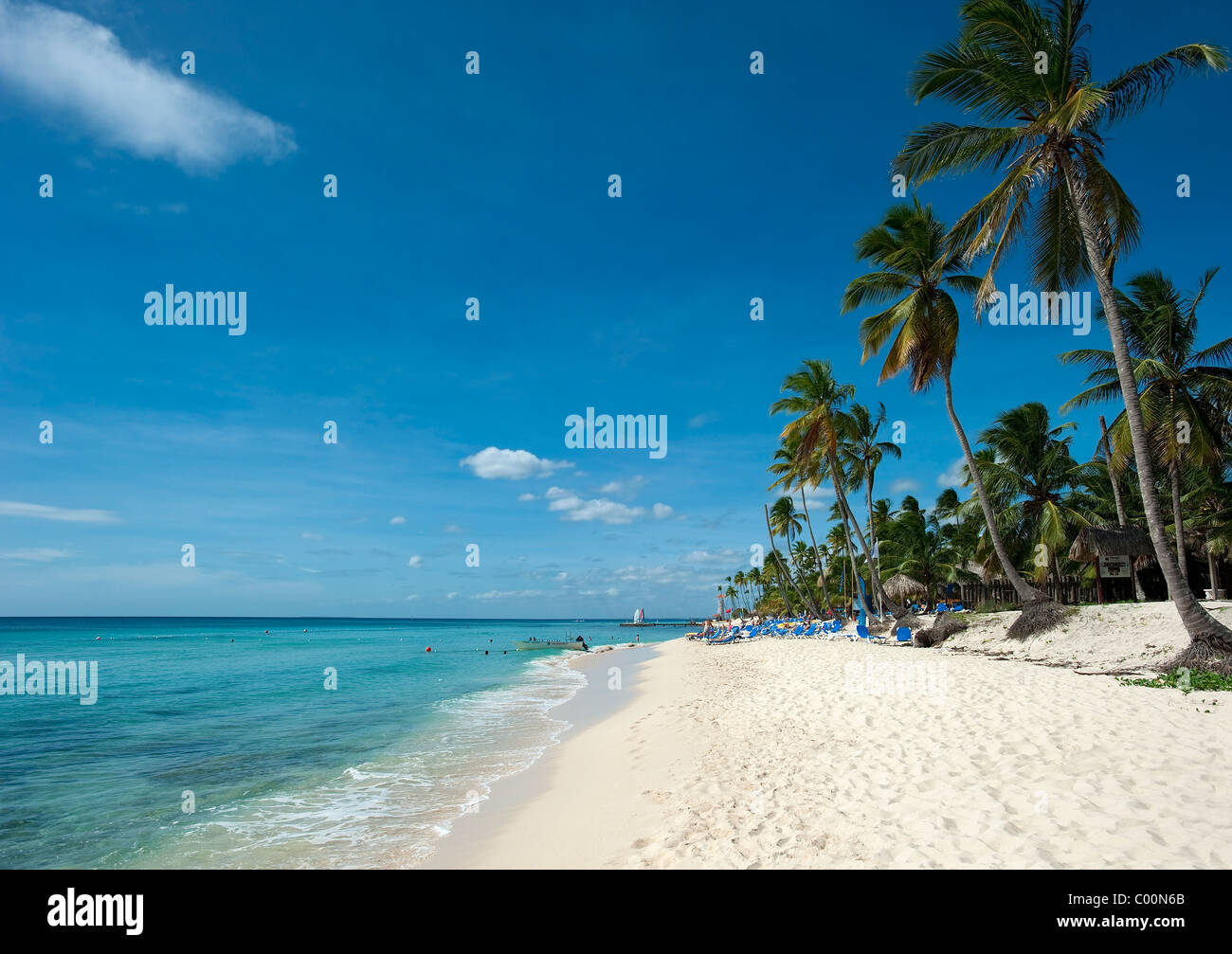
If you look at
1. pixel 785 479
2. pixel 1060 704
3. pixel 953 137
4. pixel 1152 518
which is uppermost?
pixel 953 137

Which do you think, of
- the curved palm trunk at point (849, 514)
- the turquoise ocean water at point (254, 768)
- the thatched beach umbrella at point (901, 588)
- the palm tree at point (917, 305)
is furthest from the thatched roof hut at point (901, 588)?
the turquoise ocean water at point (254, 768)

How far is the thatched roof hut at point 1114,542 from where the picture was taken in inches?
819

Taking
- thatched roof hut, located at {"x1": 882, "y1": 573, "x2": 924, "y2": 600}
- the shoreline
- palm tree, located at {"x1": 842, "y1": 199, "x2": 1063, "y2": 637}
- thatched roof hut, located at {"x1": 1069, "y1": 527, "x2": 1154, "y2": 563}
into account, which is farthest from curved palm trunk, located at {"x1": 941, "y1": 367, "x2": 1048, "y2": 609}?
thatched roof hut, located at {"x1": 882, "y1": 573, "x2": 924, "y2": 600}

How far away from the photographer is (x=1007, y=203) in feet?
38.8

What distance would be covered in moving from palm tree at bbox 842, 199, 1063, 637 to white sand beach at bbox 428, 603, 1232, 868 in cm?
730

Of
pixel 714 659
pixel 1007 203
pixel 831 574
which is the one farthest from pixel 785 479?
pixel 831 574

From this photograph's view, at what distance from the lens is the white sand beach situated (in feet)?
13.5

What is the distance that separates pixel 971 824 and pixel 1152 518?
8.92 meters

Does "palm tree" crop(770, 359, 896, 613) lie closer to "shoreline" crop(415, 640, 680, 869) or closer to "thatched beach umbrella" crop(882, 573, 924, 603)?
"thatched beach umbrella" crop(882, 573, 924, 603)

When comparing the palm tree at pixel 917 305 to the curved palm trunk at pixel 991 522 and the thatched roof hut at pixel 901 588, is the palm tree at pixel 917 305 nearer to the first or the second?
the curved palm trunk at pixel 991 522

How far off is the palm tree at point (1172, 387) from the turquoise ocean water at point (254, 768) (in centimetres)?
1561

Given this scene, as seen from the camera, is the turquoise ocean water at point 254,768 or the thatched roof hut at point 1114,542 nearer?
the turquoise ocean water at point 254,768
